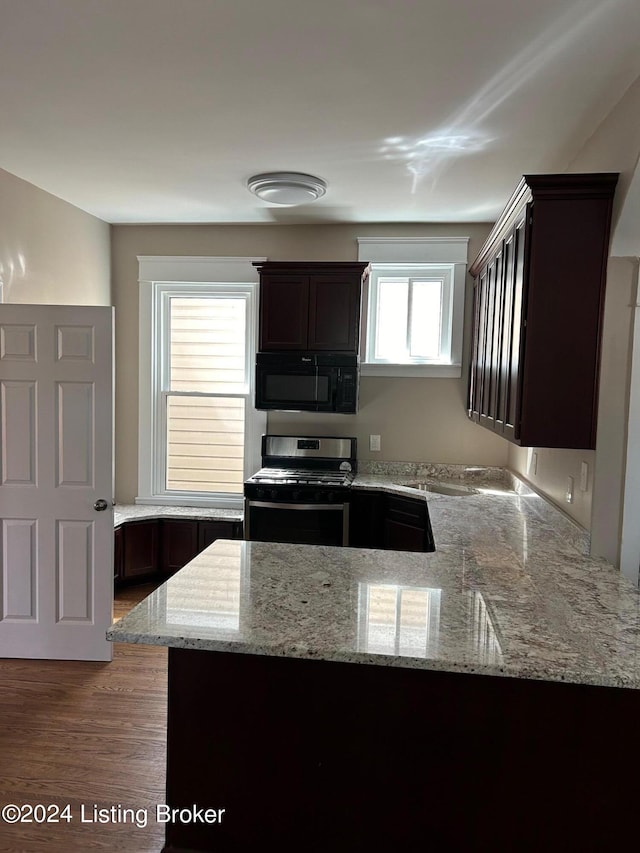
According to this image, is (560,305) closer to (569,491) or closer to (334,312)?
(569,491)

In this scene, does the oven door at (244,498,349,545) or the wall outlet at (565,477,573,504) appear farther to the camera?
the oven door at (244,498,349,545)

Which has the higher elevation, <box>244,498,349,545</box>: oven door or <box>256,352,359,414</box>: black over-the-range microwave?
<box>256,352,359,414</box>: black over-the-range microwave

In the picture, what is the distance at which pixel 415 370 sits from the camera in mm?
4324

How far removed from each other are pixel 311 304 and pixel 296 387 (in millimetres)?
592

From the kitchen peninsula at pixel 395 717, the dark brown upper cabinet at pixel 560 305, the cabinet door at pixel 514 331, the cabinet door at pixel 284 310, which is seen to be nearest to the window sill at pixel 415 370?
the cabinet door at pixel 284 310

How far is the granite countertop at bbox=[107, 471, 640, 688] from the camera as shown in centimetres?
142

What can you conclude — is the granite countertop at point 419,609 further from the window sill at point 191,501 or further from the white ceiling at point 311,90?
the window sill at point 191,501

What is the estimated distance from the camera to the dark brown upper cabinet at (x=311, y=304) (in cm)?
401

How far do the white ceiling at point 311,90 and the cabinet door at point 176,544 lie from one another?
2.33 m

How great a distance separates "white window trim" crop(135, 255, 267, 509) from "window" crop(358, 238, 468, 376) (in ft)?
2.97

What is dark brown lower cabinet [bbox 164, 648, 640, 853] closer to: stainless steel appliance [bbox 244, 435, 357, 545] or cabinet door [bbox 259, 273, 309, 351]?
stainless steel appliance [bbox 244, 435, 357, 545]

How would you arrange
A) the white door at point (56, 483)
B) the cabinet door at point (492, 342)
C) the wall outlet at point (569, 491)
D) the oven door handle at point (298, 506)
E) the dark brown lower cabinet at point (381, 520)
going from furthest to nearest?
1. the oven door handle at point (298, 506)
2. the dark brown lower cabinet at point (381, 520)
3. the white door at point (56, 483)
4. the cabinet door at point (492, 342)
5. the wall outlet at point (569, 491)

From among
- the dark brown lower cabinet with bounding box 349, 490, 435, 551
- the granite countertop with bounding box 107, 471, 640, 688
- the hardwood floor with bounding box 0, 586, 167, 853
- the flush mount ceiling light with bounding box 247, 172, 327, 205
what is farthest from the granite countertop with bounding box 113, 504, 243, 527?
the flush mount ceiling light with bounding box 247, 172, 327, 205

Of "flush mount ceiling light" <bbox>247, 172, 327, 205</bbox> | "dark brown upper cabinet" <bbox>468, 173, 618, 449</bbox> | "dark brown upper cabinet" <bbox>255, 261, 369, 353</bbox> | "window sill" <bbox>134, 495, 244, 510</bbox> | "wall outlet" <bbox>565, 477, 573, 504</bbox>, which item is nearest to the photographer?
"dark brown upper cabinet" <bbox>468, 173, 618, 449</bbox>
